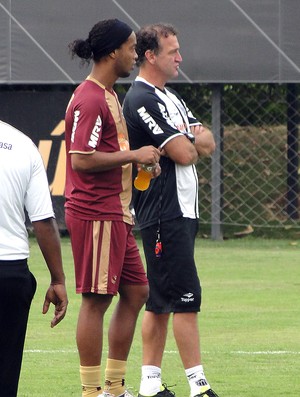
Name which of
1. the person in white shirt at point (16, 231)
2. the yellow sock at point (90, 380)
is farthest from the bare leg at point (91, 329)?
the person in white shirt at point (16, 231)

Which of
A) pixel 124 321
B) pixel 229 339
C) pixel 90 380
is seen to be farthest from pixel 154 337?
pixel 229 339

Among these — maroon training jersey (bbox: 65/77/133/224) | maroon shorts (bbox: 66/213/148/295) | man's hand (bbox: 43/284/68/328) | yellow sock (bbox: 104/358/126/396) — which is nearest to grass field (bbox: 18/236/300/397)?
yellow sock (bbox: 104/358/126/396)

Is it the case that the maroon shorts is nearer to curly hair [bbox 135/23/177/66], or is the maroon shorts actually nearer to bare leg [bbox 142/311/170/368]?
bare leg [bbox 142/311/170/368]

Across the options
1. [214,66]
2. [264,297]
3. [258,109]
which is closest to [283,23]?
[214,66]

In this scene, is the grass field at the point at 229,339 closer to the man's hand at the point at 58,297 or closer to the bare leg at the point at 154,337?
the bare leg at the point at 154,337

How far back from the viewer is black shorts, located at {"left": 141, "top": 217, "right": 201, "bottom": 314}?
7230 mm

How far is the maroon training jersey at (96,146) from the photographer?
6660mm

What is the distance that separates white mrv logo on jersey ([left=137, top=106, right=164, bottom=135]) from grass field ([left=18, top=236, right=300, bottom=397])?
5.41ft

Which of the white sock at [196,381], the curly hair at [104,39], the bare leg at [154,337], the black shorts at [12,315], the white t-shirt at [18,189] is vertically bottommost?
the white sock at [196,381]

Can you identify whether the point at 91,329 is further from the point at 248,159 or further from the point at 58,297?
the point at 248,159

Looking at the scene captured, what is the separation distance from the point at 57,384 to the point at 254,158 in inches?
471

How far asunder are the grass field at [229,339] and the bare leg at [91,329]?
668 millimetres

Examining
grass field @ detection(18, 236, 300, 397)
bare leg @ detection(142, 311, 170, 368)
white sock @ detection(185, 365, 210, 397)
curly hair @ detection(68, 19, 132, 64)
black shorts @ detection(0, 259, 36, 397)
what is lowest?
grass field @ detection(18, 236, 300, 397)

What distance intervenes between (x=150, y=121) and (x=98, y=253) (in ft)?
3.02
